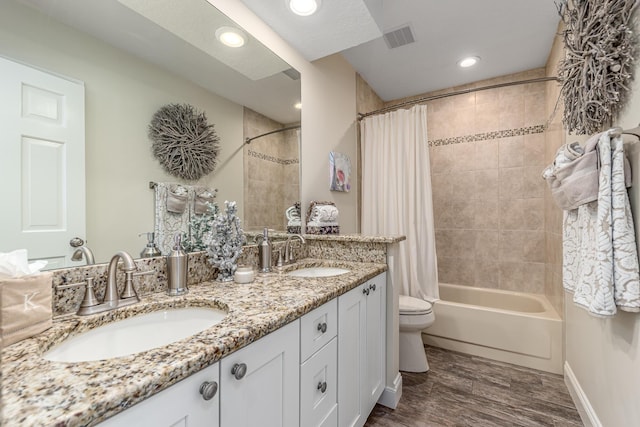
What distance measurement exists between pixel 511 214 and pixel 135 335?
3075mm

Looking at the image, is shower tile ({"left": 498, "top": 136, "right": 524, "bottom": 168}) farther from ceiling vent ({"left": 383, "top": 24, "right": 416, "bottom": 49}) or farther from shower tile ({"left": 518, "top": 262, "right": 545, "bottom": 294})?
ceiling vent ({"left": 383, "top": 24, "right": 416, "bottom": 49})

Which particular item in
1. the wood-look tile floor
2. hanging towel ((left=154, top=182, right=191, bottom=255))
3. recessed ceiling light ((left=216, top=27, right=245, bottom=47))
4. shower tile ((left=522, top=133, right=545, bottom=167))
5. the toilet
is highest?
recessed ceiling light ((left=216, top=27, right=245, bottom=47))

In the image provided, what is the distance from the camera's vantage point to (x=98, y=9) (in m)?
0.99

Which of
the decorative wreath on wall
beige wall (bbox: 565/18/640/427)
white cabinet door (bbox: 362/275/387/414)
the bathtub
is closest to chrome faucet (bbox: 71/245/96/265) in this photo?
the decorative wreath on wall

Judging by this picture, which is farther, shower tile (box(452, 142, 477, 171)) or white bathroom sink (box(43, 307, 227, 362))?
shower tile (box(452, 142, 477, 171))

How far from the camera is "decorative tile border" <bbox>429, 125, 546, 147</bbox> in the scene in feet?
8.77

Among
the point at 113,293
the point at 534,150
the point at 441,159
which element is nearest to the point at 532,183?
the point at 534,150

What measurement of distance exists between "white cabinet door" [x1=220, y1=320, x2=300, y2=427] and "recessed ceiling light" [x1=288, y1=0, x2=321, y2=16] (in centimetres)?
158

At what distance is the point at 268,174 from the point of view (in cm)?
174

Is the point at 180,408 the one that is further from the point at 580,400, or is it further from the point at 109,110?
the point at 580,400

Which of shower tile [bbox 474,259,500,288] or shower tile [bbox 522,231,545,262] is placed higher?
shower tile [bbox 522,231,545,262]

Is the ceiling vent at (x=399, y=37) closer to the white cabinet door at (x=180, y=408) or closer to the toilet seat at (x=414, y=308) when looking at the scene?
the toilet seat at (x=414, y=308)

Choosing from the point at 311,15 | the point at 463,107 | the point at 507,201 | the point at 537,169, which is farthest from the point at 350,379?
the point at 463,107

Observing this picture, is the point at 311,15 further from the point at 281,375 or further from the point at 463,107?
the point at 463,107
